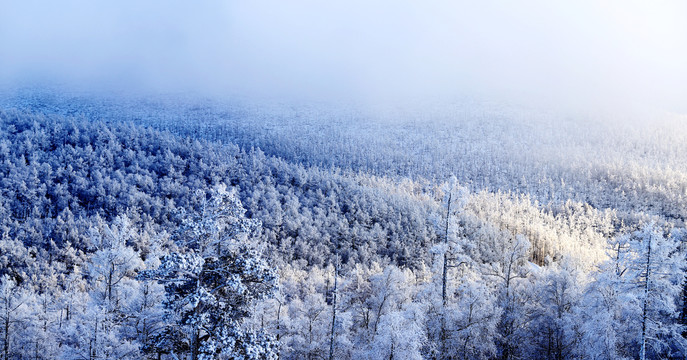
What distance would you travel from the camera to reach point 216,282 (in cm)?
1451

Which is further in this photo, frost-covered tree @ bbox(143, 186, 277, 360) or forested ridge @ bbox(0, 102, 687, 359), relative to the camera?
forested ridge @ bbox(0, 102, 687, 359)

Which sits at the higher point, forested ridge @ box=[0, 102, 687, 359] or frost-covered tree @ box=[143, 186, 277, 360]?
frost-covered tree @ box=[143, 186, 277, 360]

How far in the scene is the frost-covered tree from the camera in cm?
1330

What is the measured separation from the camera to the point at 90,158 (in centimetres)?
14625

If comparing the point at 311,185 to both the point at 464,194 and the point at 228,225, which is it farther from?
the point at 228,225

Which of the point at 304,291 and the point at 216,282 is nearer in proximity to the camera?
the point at 216,282

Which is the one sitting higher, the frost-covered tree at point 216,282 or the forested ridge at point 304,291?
the frost-covered tree at point 216,282

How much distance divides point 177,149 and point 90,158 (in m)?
30.9

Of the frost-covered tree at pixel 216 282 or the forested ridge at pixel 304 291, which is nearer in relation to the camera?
the frost-covered tree at pixel 216 282

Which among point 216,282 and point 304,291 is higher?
point 216,282

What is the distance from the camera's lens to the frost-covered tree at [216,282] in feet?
43.6

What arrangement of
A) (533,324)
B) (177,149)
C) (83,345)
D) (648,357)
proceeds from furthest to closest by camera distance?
(177,149), (533,324), (648,357), (83,345)

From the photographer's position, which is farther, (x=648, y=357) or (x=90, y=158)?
(x=90, y=158)

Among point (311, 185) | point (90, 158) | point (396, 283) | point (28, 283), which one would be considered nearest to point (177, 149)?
point (90, 158)
